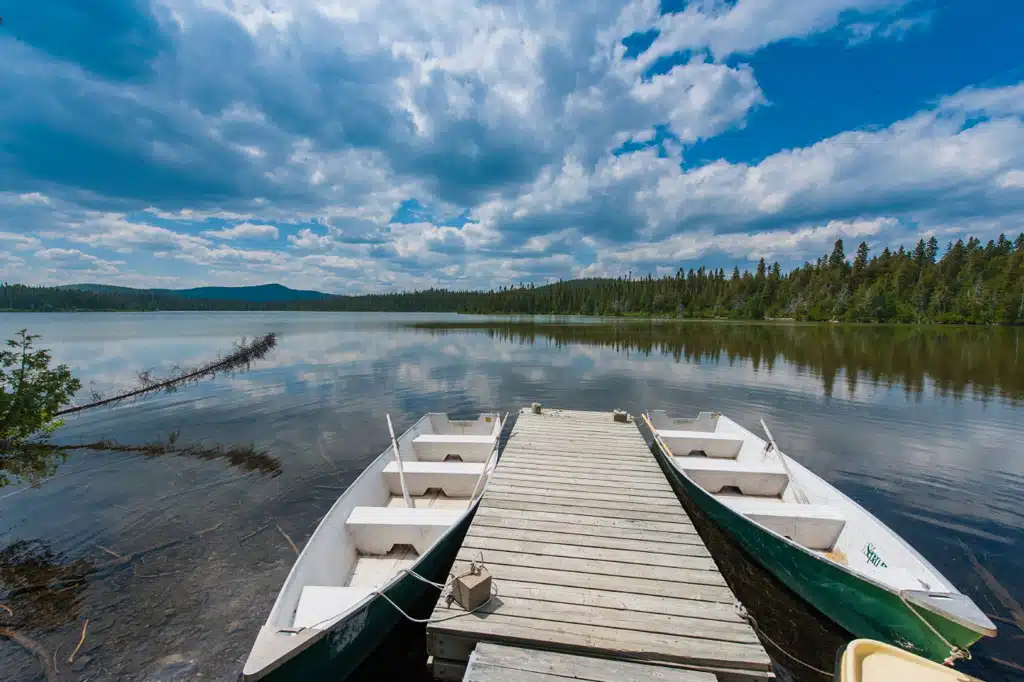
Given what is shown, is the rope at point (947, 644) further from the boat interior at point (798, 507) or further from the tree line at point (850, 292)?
the tree line at point (850, 292)

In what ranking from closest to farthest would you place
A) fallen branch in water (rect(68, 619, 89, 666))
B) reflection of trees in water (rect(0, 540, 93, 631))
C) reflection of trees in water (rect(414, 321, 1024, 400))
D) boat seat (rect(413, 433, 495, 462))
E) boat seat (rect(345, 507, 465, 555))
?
fallen branch in water (rect(68, 619, 89, 666)), reflection of trees in water (rect(0, 540, 93, 631)), boat seat (rect(345, 507, 465, 555)), boat seat (rect(413, 433, 495, 462)), reflection of trees in water (rect(414, 321, 1024, 400))

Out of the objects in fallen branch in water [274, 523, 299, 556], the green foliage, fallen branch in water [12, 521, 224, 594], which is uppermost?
the green foliage

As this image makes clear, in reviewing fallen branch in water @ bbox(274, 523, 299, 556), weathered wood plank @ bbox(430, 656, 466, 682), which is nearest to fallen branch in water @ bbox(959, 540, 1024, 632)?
weathered wood plank @ bbox(430, 656, 466, 682)

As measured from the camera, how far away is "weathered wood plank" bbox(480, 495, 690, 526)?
6457mm

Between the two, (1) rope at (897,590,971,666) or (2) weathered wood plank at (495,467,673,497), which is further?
(2) weathered wood plank at (495,467,673,497)

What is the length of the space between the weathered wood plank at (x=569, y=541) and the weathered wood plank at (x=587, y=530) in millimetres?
74

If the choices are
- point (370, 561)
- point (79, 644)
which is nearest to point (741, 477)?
point (370, 561)

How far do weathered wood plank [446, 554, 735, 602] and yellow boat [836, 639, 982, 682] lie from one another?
47.8 inches

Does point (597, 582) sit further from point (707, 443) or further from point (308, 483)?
point (308, 483)

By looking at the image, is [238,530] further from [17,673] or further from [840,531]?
[840,531]

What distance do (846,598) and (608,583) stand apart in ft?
10.5

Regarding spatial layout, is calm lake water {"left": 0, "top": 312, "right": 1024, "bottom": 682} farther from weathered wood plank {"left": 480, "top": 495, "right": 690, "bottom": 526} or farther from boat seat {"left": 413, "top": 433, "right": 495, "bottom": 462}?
boat seat {"left": 413, "top": 433, "right": 495, "bottom": 462}

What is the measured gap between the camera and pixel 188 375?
2384 centimetres

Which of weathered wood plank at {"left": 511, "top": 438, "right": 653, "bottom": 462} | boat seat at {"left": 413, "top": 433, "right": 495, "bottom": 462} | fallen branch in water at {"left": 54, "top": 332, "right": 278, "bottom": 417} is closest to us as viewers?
weathered wood plank at {"left": 511, "top": 438, "right": 653, "bottom": 462}
